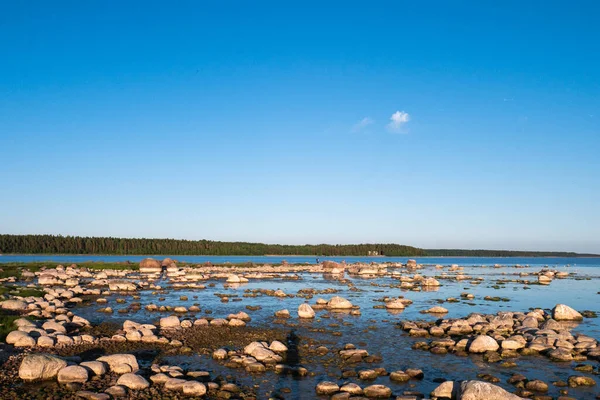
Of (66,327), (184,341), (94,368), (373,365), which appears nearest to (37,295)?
(66,327)

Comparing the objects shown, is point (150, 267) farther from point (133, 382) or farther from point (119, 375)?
point (133, 382)

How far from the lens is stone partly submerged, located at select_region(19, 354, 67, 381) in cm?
1533

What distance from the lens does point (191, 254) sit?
616ft

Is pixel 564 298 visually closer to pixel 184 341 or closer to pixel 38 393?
pixel 184 341

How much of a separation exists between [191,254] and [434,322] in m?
169

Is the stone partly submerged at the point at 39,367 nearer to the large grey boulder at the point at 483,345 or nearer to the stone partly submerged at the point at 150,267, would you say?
the large grey boulder at the point at 483,345

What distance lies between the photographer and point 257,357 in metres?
18.9

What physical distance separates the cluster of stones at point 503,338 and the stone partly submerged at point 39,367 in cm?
1583

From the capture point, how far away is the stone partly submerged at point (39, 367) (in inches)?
603

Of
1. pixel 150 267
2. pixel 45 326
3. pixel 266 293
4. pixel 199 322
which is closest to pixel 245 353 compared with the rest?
pixel 199 322

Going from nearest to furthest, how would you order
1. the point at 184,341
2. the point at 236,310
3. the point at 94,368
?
the point at 94,368
the point at 184,341
the point at 236,310

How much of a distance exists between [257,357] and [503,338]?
12713 millimetres

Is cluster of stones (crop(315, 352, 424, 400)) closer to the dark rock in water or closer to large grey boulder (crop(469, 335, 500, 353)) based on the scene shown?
large grey boulder (crop(469, 335, 500, 353))

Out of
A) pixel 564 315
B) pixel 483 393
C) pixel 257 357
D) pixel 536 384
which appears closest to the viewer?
pixel 483 393
